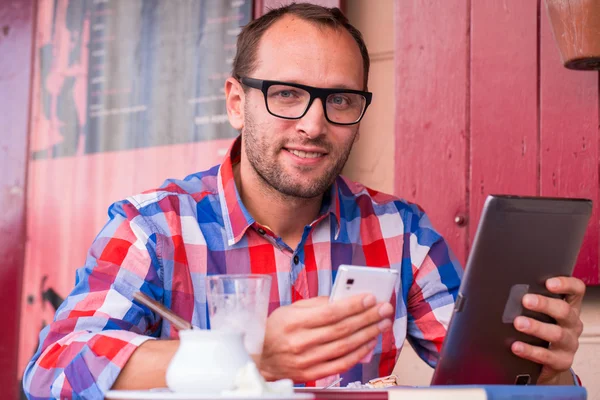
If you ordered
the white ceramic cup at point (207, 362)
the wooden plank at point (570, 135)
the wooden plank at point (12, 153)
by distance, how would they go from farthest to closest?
1. the wooden plank at point (12, 153)
2. the wooden plank at point (570, 135)
3. the white ceramic cup at point (207, 362)

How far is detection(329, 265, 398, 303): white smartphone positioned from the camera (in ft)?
3.39

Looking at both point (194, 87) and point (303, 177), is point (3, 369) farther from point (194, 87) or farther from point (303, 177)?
point (303, 177)

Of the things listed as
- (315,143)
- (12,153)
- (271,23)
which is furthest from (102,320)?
(12,153)

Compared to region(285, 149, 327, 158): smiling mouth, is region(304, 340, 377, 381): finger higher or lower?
lower

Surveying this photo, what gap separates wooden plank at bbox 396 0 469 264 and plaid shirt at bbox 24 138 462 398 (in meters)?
0.31

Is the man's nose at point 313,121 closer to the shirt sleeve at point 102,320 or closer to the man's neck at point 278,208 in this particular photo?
the man's neck at point 278,208

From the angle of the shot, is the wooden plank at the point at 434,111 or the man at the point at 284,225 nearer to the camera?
the man at the point at 284,225

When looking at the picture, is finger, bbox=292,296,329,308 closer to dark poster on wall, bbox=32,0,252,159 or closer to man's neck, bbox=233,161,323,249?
man's neck, bbox=233,161,323,249

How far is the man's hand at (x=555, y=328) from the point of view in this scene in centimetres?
122

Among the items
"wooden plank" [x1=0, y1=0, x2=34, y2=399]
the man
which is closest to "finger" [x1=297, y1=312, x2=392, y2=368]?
the man

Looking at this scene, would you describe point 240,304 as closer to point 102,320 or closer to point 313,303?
point 313,303

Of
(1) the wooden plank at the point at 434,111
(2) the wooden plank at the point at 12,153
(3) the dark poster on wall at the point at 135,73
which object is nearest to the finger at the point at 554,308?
(1) the wooden plank at the point at 434,111

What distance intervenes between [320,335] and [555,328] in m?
0.43

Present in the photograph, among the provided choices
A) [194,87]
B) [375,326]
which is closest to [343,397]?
[375,326]
